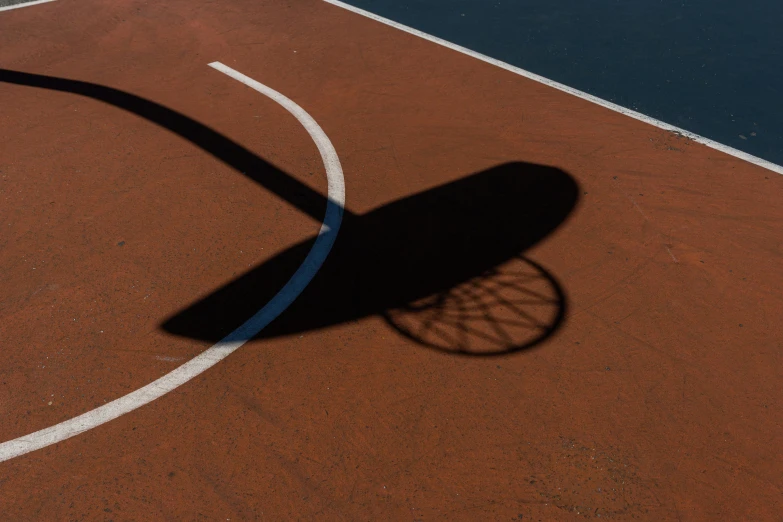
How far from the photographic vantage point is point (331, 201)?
24.0ft

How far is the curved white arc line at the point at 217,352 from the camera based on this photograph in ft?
16.2

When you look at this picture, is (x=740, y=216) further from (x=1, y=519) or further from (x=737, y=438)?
(x=1, y=519)

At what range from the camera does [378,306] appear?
237 inches

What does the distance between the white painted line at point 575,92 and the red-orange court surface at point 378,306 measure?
15 centimetres

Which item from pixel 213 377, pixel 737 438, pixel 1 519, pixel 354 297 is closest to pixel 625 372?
pixel 737 438

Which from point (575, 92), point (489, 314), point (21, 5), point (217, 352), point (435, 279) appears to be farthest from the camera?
point (21, 5)

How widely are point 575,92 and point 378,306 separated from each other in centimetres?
553

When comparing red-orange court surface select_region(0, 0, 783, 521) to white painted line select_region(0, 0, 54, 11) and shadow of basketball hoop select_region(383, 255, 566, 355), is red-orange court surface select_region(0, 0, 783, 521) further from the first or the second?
white painted line select_region(0, 0, 54, 11)

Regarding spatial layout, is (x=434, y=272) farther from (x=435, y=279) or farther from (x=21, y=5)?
(x=21, y=5)

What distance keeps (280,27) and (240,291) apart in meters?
7.26

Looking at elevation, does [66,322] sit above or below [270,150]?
below

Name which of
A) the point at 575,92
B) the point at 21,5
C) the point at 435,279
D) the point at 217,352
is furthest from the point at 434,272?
the point at 21,5

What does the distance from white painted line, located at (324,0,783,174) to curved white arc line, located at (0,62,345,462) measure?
156 inches

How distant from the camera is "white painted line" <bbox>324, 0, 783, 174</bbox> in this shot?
26.8 feet
